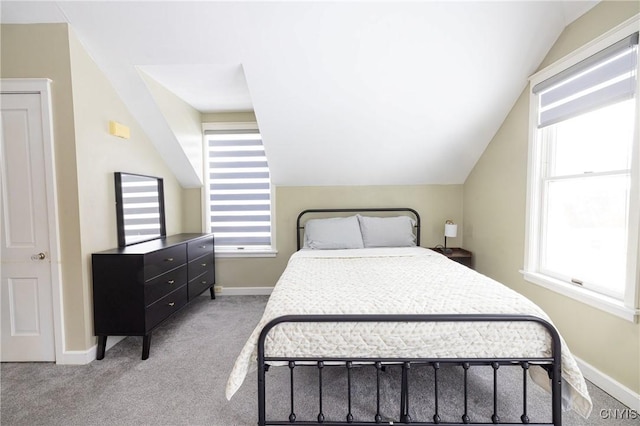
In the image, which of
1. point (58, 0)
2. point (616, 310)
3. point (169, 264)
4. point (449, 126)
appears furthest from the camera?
point (449, 126)

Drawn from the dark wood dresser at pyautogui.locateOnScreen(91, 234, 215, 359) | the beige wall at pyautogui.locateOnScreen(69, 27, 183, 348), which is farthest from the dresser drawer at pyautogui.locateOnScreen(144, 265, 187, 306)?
the beige wall at pyautogui.locateOnScreen(69, 27, 183, 348)

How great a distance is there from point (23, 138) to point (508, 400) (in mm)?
3782

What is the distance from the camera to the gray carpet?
168 centimetres

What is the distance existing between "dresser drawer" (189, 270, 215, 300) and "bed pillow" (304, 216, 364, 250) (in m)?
1.23

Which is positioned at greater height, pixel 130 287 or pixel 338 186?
pixel 338 186

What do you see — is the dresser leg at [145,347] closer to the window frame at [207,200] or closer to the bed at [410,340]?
the bed at [410,340]

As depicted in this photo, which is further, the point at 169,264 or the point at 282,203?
the point at 282,203

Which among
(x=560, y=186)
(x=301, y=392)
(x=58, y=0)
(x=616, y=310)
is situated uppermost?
(x=58, y=0)

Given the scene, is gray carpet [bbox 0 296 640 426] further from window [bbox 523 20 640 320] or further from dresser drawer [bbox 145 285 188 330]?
window [bbox 523 20 640 320]

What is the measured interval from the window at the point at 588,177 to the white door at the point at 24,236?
3.88 m

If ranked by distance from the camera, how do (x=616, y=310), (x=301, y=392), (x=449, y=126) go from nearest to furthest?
(x=616, y=310)
(x=301, y=392)
(x=449, y=126)

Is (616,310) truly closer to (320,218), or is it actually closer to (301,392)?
(301,392)

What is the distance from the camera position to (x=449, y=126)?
3.01 metres

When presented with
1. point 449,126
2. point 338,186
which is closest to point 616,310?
point 449,126
